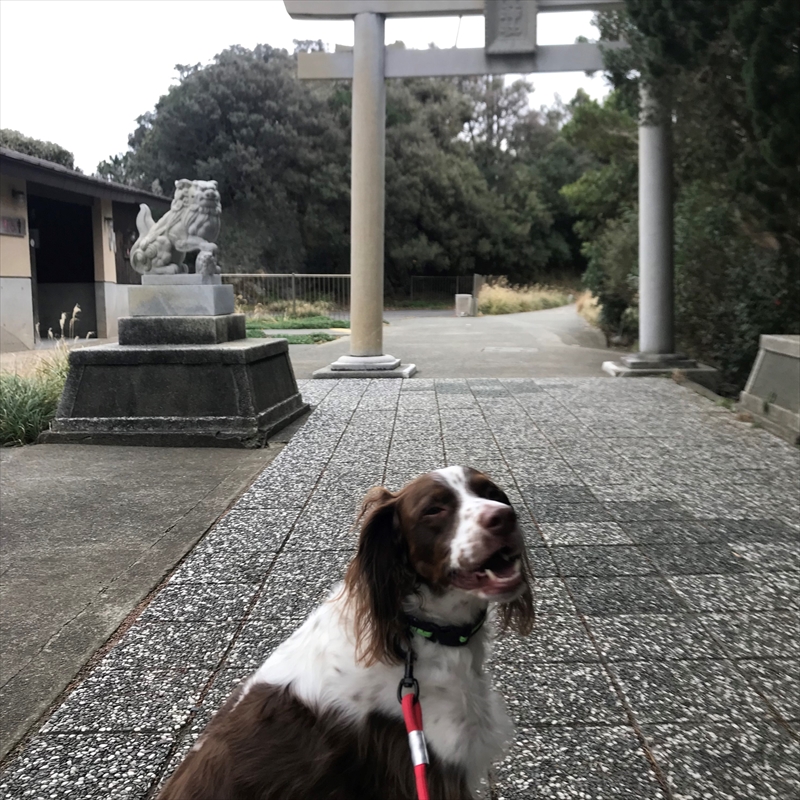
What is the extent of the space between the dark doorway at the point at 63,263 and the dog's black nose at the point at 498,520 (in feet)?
70.0

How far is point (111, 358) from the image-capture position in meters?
6.92

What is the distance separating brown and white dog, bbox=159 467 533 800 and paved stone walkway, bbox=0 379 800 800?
0.65m

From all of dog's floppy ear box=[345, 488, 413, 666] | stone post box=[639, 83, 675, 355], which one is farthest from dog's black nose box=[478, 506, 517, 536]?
stone post box=[639, 83, 675, 355]

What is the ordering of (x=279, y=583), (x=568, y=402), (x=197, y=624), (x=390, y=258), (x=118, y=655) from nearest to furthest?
(x=118, y=655) < (x=197, y=624) < (x=279, y=583) < (x=568, y=402) < (x=390, y=258)

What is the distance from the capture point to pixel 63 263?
2173 cm

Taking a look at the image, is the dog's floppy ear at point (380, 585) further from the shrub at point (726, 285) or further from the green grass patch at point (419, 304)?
the green grass patch at point (419, 304)

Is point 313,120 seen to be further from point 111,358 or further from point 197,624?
point 197,624

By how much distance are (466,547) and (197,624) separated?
1992 mm

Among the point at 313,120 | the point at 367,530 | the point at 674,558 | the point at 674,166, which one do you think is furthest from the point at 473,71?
the point at 313,120

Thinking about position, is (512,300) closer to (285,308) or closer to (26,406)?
(285,308)

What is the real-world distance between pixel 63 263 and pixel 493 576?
22.5 m

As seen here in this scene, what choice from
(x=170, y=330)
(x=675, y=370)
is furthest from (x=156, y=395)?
(x=675, y=370)

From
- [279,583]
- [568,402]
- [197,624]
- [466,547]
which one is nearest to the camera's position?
[466,547]

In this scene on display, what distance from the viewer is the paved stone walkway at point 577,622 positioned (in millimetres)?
2395
